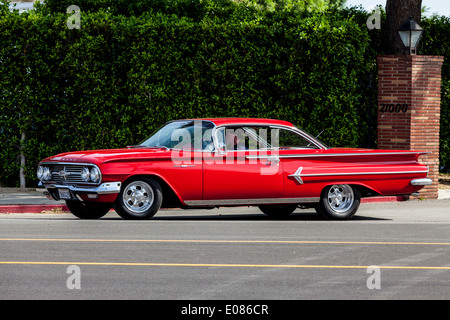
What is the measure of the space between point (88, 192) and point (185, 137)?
184 centimetres

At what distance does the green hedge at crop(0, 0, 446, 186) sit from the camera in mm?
18469

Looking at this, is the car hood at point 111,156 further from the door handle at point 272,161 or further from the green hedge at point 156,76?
the green hedge at point 156,76

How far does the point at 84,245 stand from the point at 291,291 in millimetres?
3809

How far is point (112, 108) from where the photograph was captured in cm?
1856

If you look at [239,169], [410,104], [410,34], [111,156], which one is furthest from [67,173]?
[410,34]

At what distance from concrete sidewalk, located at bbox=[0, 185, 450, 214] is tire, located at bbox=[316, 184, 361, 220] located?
3.95 meters

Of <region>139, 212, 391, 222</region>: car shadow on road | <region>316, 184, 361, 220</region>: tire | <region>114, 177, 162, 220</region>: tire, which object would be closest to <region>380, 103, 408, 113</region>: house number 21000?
<region>139, 212, 391, 222</region>: car shadow on road

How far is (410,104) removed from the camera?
18.4 m

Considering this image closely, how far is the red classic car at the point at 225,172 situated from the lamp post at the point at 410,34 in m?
4.95

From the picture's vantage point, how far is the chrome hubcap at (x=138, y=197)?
508 inches

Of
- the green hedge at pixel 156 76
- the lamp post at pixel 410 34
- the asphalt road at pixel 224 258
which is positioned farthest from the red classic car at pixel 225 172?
the lamp post at pixel 410 34

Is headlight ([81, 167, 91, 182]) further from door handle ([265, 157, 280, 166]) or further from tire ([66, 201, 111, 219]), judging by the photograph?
door handle ([265, 157, 280, 166])

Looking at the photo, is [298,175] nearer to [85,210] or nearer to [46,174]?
[85,210]

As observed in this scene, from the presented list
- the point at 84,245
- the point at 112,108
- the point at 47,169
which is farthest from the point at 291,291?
the point at 112,108
